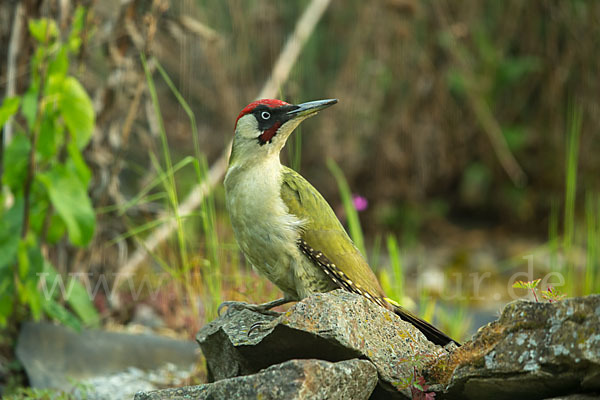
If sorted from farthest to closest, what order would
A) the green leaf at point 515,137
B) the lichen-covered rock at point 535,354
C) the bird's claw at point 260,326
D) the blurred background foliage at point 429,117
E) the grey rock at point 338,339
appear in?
the green leaf at point 515,137 < the blurred background foliage at point 429,117 < the bird's claw at point 260,326 < the grey rock at point 338,339 < the lichen-covered rock at point 535,354

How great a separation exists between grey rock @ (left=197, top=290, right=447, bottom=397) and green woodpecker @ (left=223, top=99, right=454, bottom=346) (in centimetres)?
24

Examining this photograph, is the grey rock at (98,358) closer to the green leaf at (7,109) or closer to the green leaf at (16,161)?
the green leaf at (16,161)

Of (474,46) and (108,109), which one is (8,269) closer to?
(108,109)

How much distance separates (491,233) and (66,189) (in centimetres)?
589

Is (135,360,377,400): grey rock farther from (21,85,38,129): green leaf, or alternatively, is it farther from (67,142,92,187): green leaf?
(21,85,38,129): green leaf

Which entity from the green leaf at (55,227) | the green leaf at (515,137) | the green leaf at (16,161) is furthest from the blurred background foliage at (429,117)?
the green leaf at (16,161)

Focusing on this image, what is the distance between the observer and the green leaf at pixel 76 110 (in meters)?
3.52

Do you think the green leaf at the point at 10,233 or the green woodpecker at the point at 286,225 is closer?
the green woodpecker at the point at 286,225

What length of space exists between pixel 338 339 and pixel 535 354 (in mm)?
617

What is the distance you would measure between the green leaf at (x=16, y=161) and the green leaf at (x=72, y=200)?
0.39 feet

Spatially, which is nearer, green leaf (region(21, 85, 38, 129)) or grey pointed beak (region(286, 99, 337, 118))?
grey pointed beak (region(286, 99, 337, 118))

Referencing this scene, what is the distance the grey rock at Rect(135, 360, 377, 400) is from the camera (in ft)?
6.47

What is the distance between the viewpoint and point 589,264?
163 inches

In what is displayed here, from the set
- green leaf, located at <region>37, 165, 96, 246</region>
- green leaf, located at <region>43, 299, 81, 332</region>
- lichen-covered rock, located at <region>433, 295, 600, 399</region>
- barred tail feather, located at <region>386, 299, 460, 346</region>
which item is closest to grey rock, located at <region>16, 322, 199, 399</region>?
green leaf, located at <region>43, 299, 81, 332</region>
